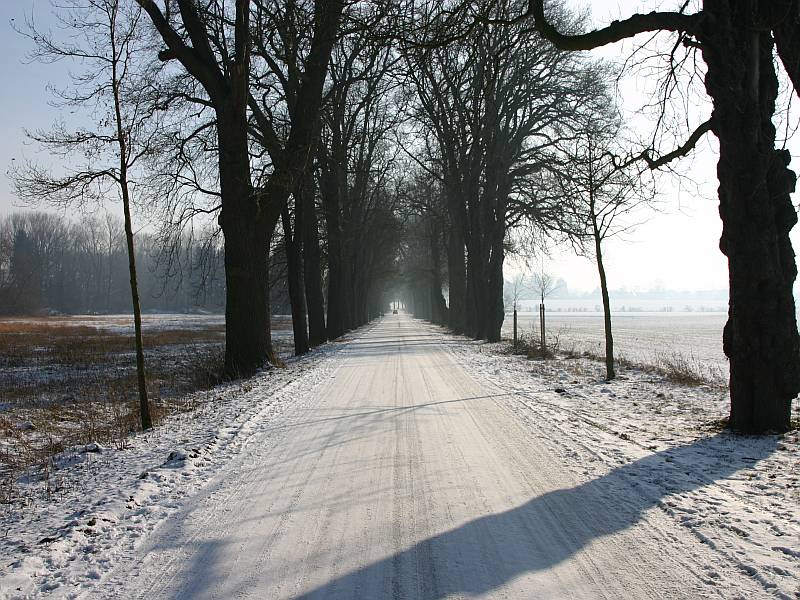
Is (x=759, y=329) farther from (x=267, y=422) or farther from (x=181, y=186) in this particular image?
(x=181, y=186)

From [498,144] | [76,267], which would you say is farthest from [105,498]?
[76,267]

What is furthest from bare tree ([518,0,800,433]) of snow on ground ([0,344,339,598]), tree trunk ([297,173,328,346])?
tree trunk ([297,173,328,346])

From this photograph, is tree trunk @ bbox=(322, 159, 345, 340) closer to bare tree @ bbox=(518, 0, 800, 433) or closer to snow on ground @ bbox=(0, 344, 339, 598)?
snow on ground @ bbox=(0, 344, 339, 598)

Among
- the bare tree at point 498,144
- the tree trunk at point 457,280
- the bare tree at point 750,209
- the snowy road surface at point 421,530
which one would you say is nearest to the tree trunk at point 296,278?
the bare tree at point 498,144

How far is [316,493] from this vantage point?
4.72m

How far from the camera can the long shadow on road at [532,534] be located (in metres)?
3.15

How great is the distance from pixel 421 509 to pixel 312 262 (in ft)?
62.3

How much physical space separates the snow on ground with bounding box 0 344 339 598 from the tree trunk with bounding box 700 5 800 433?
5884 mm

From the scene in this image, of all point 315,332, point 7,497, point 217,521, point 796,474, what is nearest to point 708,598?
point 796,474

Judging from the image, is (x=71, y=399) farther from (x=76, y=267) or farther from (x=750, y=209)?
(x=76, y=267)

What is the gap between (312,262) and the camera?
22656 mm

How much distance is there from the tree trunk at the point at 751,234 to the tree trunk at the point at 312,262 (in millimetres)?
14117

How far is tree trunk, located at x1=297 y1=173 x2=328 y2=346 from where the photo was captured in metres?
20.7

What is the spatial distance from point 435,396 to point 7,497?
20.5 feet
